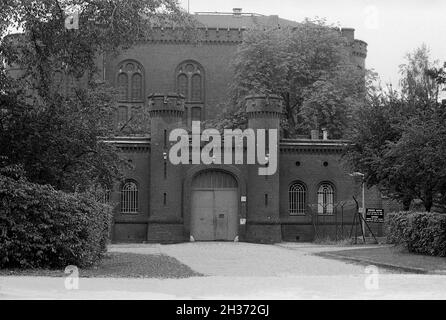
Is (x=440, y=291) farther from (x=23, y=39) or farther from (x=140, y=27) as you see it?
(x=23, y=39)

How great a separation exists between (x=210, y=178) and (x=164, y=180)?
2563 millimetres

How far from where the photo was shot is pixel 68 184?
22.3 m

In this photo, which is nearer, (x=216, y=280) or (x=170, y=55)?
(x=216, y=280)

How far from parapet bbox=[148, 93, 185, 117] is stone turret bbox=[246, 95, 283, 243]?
389cm

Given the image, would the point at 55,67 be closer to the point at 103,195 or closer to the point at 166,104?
the point at 103,195

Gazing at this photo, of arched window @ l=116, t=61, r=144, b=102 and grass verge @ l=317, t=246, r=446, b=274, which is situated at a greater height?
arched window @ l=116, t=61, r=144, b=102

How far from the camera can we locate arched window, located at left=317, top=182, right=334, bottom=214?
41.9m

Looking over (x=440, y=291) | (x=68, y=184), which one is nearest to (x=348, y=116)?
(x=68, y=184)

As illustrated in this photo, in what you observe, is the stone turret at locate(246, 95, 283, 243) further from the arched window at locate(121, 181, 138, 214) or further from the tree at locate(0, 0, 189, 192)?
the tree at locate(0, 0, 189, 192)

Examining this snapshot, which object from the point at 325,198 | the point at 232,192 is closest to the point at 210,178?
the point at 232,192

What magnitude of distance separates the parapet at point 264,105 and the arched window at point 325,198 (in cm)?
491

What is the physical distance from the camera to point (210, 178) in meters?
40.7

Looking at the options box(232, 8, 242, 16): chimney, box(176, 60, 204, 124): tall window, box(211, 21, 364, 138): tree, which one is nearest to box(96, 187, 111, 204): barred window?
box(211, 21, 364, 138): tree

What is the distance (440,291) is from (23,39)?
14.1m
